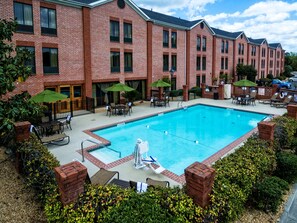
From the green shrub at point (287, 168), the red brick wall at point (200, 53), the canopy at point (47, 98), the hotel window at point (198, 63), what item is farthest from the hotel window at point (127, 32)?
the green shrub at point (287, 168)

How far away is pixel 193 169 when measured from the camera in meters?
4.90

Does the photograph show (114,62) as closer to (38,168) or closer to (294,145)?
(294,145)

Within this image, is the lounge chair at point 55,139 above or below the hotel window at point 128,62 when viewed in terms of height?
below

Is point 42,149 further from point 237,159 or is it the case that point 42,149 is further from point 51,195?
point 237,159

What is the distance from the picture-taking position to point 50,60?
58.3ft

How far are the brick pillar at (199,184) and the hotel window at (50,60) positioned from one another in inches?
633

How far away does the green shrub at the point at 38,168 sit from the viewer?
578 cm

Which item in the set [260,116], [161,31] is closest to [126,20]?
[161,31]

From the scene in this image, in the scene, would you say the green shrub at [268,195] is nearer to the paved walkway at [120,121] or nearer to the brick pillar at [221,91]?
the paved walkway at [120,121]

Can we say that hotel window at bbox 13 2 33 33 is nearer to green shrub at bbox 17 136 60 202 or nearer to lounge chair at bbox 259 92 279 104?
green shrub at bbox 17 136 60 202

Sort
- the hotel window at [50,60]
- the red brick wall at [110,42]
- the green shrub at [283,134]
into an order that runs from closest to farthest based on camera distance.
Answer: the green shrub at [283,134] < the hotel window at [50,60] < the red brick wall at [110,42]

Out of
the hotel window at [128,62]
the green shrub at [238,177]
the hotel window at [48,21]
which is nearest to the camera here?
the green shrub at [238,177]

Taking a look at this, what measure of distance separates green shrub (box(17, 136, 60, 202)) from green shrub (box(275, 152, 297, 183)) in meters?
7.14

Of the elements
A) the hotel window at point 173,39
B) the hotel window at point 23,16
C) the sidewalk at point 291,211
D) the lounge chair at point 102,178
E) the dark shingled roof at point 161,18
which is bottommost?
the sidewalk at point 291,211
